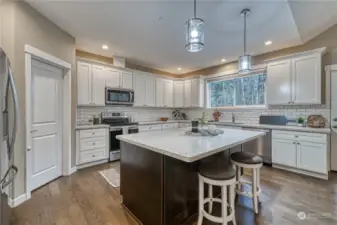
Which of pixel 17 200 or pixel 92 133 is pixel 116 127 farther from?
pixel 17 200

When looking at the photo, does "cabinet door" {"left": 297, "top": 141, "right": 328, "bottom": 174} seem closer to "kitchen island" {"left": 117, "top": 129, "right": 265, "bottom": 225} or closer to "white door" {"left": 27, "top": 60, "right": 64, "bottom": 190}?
"kitchen island" {"left": 117, "top": 129, "right": 265, "bottom": 225}

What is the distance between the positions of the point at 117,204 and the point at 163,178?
1093 millimetres

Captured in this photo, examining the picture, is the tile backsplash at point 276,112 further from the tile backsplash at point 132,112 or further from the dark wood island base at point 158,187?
the dark wood island base at point 158,187

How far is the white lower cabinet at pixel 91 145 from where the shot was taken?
365 cm

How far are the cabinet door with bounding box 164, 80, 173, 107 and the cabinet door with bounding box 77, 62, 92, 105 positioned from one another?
8.38 ft

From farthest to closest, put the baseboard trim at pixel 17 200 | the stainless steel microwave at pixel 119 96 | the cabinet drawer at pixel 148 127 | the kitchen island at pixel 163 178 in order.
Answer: the cabinet drawer at pixel 148 127 → the stainless steel microwave at pixel 119 96 → the baseboard trim at pixel 17 200 → the kitchen island at pixel 163 178

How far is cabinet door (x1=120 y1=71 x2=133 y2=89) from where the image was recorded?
→ 4.73 metres

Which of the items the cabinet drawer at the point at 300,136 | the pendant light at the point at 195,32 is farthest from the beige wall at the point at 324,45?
the pendant light at the point at 195,32

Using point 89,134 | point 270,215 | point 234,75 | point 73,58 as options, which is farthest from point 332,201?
point 73,58

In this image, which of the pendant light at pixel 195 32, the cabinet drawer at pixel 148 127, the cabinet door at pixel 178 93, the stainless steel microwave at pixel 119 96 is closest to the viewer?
the pendant light at pixel 195 32

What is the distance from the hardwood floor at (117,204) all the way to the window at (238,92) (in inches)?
89.6

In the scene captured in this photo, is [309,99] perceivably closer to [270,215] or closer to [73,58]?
[270,215]

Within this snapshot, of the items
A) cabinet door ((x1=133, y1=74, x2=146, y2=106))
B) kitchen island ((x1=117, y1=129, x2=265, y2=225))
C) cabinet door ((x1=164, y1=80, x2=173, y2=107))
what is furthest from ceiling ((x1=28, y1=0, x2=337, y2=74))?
kitchen island ((x1=117, y1=129, x2=265, y2=225))

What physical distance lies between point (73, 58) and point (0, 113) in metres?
2.40
